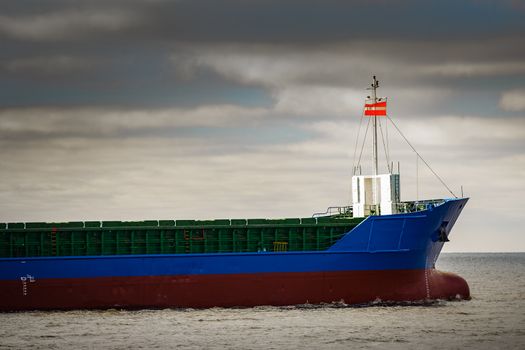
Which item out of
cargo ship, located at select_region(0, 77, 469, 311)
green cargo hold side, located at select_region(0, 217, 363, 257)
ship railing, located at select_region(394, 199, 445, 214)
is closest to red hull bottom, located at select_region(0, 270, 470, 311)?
cargo ship, located at select_region(0, 77, 469, 311)

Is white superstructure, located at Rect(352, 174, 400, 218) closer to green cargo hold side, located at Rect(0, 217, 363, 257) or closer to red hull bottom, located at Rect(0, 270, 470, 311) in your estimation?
green cargo hold side, located at Rect(0, 217, 363, 257)

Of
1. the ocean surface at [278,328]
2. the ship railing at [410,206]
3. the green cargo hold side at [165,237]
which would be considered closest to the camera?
the ocean surface at [278,328]

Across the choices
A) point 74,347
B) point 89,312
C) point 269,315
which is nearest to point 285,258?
point 269,315

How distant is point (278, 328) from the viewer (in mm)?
32094

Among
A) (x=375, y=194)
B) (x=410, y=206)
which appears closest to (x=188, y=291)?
(x=375, y=194)

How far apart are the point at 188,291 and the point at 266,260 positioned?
3389 millimetres

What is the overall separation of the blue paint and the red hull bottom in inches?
10.1

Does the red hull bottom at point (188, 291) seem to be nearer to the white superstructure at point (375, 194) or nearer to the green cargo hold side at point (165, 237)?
the green cargo hold side at point (165, 237)

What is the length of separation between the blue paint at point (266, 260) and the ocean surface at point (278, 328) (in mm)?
1657

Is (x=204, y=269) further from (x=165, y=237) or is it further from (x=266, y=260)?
(x=165, y=237)

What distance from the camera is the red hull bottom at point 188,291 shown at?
36.8 metres

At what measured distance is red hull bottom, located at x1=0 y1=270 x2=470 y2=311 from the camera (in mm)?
36750

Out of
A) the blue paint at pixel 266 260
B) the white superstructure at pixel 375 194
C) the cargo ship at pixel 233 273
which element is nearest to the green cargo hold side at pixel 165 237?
the cargo ship at pixel 233 273

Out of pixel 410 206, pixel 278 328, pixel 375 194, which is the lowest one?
pixel 278 328
